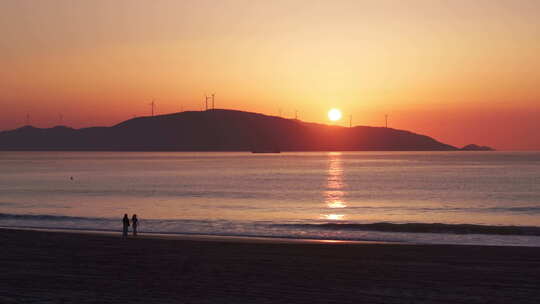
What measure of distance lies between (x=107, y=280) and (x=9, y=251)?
8772mm

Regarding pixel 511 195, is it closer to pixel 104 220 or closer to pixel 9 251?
pixel 104 220

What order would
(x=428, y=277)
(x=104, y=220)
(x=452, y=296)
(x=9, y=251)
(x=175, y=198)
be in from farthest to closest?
(x=175, y=198) → (x=104, y=220) → (x=9, y=251) → (x=428, y=277) → (x=452, y=296)

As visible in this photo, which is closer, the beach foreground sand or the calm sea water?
the beach foreground sand

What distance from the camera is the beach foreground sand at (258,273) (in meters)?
17.6

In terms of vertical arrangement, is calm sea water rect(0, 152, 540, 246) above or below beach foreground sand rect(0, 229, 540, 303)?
below

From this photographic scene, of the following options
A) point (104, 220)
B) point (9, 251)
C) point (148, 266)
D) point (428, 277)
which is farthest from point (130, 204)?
point (428, 277)

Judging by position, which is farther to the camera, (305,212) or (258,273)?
(305,212)

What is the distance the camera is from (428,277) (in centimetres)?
2127

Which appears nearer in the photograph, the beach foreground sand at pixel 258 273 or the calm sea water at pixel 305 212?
the beach foreground sand at pixel 258 273

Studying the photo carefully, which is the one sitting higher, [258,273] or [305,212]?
[258,273]

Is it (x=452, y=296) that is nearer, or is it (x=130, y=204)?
(x=452, y=296)

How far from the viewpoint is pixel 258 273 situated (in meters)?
21.5

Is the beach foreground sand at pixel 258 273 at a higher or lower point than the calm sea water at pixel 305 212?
higher

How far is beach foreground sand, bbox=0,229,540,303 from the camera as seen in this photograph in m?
17.6
